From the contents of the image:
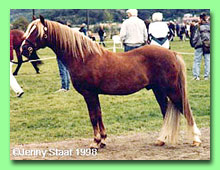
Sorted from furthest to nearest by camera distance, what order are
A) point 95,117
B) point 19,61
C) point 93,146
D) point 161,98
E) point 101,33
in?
point 101,33 → point 19,61 → point 161,98 → point 93,146 → point 95,117

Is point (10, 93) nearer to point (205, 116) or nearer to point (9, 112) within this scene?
point (9, 112)

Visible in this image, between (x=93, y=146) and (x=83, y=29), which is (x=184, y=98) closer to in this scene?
Result: (x=93, y=146)

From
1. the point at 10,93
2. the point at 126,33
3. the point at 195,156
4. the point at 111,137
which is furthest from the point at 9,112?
the point at 195,156

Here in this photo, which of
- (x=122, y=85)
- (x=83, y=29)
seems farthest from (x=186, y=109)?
(x=83, y=29)

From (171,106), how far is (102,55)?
1370mm

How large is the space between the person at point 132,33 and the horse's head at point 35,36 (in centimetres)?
161

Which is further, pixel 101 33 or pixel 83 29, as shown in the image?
pixel 101 33

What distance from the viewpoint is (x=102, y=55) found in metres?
7.55

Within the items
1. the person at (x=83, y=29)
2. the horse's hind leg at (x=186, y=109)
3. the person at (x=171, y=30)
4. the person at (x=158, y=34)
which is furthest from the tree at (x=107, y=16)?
the horse's hind leg at (x=186, y=109)

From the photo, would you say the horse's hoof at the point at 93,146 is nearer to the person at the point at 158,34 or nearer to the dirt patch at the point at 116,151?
the dirt patch at the point at 116,151

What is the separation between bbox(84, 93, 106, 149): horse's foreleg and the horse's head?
107 cm

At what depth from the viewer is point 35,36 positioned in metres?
7.45

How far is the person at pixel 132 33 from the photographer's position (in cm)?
849

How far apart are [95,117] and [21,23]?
1.98m
